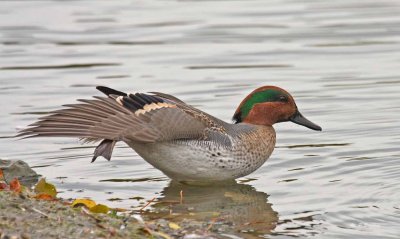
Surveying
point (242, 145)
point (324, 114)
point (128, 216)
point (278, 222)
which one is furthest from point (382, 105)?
point (128, 216)

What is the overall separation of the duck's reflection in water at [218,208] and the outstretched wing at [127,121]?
1.81 ft

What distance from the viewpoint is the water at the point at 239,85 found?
9.37m

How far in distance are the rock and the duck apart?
64 centimetres

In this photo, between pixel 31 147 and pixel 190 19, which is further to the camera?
pixel 190 19

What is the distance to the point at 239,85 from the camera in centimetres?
1437

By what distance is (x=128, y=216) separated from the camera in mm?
7863

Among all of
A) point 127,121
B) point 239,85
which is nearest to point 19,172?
point 127,121

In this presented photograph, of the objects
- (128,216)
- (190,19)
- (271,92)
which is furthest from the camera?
(190,19)

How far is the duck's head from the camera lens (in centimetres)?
1051

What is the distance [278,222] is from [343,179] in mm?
1532

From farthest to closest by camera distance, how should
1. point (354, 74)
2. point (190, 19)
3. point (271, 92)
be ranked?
point (190, 19)
point (354, 74)
point (271, 92)

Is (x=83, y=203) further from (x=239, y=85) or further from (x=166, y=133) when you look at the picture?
(x=239, y=85)

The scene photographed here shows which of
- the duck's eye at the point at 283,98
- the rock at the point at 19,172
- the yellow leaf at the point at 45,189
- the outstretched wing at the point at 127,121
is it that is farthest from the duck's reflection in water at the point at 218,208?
the rock at the point at 19,172

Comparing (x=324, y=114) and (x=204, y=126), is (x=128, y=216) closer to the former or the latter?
(x=204, y=126)
